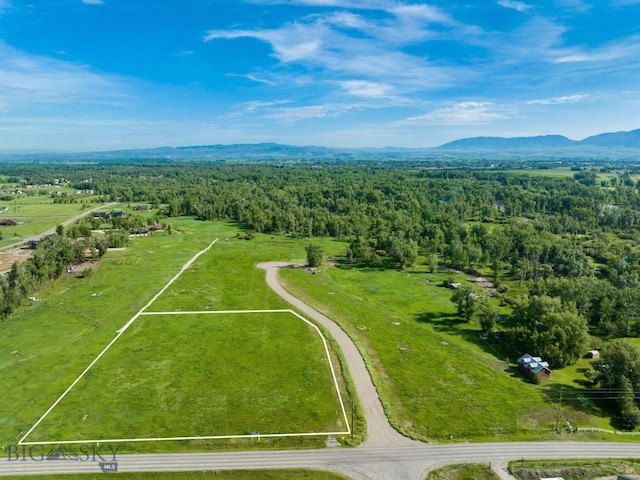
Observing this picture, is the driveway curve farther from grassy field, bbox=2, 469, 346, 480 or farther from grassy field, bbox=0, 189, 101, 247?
grassy field, bbox=0, 189, 101, 247

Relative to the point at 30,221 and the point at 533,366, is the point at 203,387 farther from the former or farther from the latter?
the point at 30,221

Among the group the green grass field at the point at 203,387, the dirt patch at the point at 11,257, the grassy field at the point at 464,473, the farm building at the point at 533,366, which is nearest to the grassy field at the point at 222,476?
the green grass field at the point at 203,387

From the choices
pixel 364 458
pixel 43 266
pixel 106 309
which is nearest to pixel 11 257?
pixel 43 266

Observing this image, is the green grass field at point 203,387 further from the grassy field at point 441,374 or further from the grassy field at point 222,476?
the grassy field at point 441,374

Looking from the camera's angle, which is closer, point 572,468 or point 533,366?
point 572,468

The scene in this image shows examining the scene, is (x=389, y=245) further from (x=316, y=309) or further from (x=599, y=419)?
(x=599, y=419)
